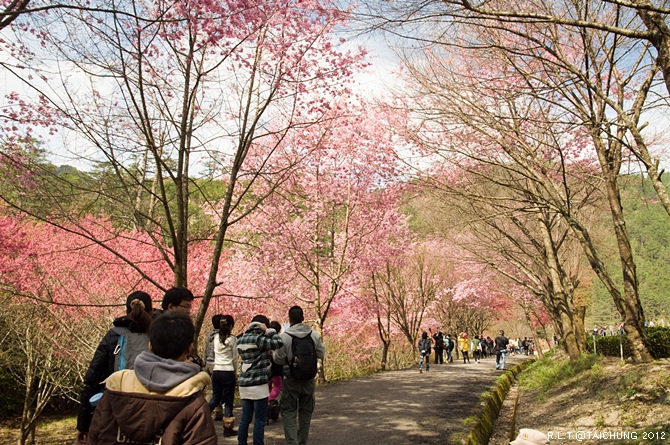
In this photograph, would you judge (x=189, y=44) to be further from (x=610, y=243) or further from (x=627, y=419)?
(x=610, y=243)

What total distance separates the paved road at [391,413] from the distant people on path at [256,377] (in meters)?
1.12

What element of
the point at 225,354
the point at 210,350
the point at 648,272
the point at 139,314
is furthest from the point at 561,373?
the point at 648,272

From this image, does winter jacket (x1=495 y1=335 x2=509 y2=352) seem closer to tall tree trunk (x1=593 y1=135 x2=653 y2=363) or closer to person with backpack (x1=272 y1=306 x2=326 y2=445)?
tall tree trunk (x1=593 y1=135 x2=653 y2=363)

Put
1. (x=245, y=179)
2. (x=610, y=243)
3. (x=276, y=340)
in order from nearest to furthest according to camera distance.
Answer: (x=276, y=340), (x=245, y=179), (x=610, y=243)

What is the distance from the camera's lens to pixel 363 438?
6219 mm

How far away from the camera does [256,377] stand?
16.8 feet

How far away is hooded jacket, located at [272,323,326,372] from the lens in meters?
5.14

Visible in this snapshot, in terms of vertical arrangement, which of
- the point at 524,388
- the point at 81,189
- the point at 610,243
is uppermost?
the point at 610,243

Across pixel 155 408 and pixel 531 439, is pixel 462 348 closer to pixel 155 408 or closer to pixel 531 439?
pixel 531 439

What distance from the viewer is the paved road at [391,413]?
625cm

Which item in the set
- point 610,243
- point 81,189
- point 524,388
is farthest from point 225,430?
point 610,243

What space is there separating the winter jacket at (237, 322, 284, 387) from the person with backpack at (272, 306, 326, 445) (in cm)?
11

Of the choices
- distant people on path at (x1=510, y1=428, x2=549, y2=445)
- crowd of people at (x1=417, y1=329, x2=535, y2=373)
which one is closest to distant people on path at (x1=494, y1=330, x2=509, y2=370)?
crowd of people at (x1=417, y1=329, x2=535, y2=373)

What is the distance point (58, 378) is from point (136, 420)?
1190 cm
